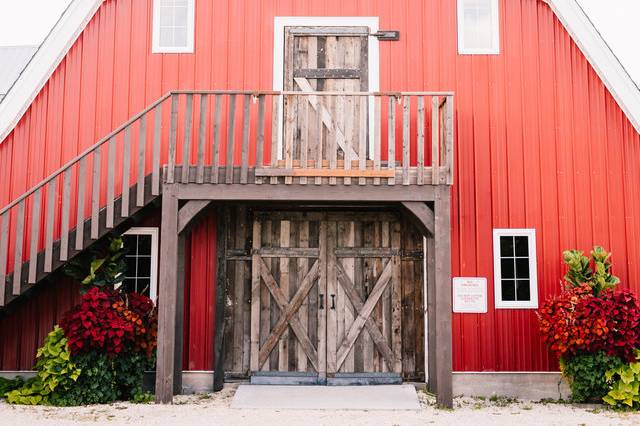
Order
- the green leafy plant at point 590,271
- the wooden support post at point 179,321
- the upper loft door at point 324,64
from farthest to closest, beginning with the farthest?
the upper loft door at point 324,64
the wooden support post at point 179,321
the green leafy plant at point 590,271

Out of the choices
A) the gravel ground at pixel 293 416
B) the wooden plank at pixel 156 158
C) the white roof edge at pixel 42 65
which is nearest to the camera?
the gravel ground at pixel 293 416

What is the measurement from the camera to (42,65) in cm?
1033

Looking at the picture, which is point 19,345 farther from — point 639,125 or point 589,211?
point 639,125

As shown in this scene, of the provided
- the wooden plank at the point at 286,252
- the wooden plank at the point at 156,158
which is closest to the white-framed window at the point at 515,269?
the wooden plank at the point at 286,252

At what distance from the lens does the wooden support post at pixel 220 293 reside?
9938 mm

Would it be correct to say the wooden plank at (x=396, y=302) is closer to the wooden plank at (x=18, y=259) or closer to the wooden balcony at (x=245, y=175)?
the wooden balcony at (x=245, y=175)

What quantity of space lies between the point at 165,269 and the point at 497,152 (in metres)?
5.61

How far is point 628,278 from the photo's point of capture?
10.1 meters

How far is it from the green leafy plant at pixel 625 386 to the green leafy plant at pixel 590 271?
1.07m

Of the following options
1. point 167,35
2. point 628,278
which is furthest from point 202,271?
point 628,278

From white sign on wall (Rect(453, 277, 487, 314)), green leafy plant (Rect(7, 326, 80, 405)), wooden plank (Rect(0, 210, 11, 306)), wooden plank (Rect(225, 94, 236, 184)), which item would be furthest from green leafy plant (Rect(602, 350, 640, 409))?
wooden plank (Rect(0, 210, 11, 306))

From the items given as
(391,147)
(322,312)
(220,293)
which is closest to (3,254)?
(220,293)

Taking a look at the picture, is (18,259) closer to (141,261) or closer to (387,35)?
(141,261)

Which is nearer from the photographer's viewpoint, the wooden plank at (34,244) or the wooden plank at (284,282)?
the wooden plank at (34,244)
